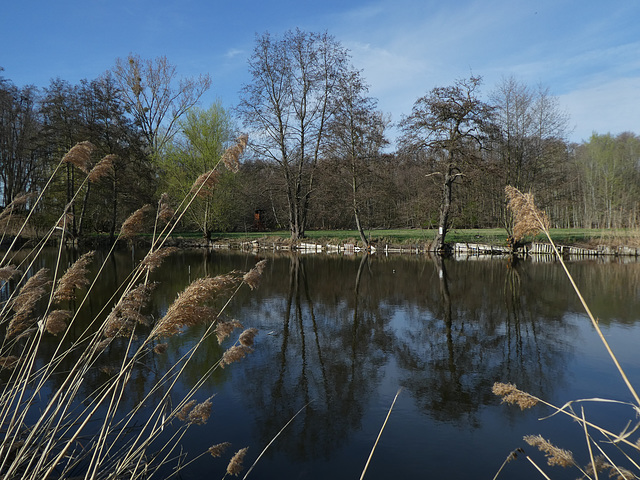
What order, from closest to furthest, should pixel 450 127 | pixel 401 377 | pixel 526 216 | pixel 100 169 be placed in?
1. pixel 526 216
2. pixel 100 169
3. pixel 401 377
4. pixel 450 127

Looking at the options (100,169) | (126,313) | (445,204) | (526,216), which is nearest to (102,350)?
(126,313)

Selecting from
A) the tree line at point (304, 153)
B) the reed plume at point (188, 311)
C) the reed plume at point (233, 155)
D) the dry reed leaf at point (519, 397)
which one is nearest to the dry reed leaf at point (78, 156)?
the reed plume at point (233, 155)

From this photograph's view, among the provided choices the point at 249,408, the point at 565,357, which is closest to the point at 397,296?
the point at 565,357

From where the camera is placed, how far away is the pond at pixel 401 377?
3.68m

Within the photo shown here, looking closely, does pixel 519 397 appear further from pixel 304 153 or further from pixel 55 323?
pixel 304 153

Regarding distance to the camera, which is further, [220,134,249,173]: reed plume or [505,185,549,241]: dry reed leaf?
[220,134,249,173]: reed plume

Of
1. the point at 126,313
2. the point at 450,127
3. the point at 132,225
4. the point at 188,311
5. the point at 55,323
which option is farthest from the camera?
the point at 450,127

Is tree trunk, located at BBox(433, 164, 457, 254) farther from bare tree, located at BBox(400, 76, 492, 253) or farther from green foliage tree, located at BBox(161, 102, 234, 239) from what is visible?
green foliage tree, located at BBox(161, 102, 234, 239)

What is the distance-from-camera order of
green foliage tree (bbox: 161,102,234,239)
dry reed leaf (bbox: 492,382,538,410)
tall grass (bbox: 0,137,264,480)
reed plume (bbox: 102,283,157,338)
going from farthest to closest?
green foliage tree (bbox: 161,102,234,239) → reed plume (bbox: 102,283,157,338) → tall grass (bbox: 0,137,264,480) → dry reed leaf (bbox: 492,382,538,410)

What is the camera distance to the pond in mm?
3676

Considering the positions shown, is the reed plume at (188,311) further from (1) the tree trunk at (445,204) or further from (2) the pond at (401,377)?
(1) the tree trunk at (445,204)

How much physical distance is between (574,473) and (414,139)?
65.6 ft

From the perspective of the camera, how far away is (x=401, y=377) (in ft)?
17.9

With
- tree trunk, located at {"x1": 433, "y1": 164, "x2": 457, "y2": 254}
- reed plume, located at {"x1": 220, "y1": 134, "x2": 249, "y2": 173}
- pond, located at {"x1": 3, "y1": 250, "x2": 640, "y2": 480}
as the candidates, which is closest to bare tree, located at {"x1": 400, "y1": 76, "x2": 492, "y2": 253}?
tree trunk, located at {"x1": 433, "y1": 164, "x2": 457, "y2": 254}
